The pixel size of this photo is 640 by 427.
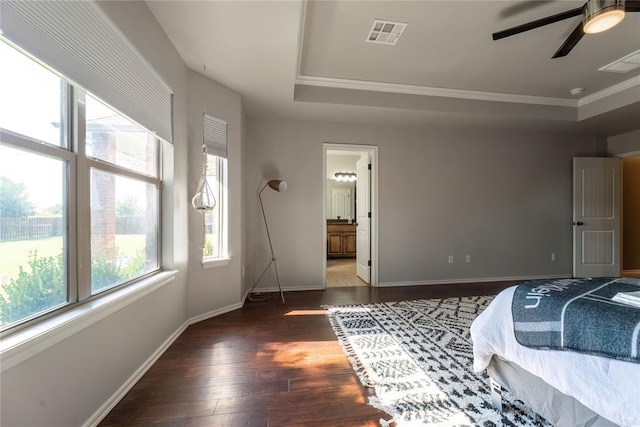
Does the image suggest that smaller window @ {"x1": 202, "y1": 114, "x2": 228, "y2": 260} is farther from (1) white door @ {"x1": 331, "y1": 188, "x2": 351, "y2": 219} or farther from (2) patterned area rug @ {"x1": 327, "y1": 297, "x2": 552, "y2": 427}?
(1) white door @ {"x1": 331, "y1": 188, "x2": 351, "y2": 219}

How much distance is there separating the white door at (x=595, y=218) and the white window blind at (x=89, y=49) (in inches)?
238

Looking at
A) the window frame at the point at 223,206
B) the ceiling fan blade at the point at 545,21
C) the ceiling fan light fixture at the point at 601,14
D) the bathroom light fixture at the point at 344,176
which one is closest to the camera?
the ceiling fan light fixture at the point at 601,14

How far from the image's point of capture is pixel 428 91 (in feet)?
11.4

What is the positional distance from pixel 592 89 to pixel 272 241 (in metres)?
4.79

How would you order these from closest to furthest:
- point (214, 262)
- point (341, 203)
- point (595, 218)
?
1. point (214, 262)
2. point (595, 218)
3. point (341, 203)

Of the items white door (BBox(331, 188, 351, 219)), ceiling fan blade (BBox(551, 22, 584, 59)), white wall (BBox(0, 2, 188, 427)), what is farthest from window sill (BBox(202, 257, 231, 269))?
white door (BBox(331, 188, 351, 219))

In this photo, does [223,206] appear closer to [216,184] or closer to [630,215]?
[216,184]

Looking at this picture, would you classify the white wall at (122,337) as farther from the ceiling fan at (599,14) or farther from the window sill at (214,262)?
the ceiling fan at (599,14)

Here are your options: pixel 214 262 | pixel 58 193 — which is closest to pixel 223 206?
pixel 214 262

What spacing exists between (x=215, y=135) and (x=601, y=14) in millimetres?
3207

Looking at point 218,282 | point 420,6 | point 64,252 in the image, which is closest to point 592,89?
point 420,6

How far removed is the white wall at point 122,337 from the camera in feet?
3.48

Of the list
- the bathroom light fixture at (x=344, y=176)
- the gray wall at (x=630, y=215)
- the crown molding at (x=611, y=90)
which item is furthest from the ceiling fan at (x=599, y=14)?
the bathroom light fixture at (x=344, y=176)

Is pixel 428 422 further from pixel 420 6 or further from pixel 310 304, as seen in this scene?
pixel 420 6
